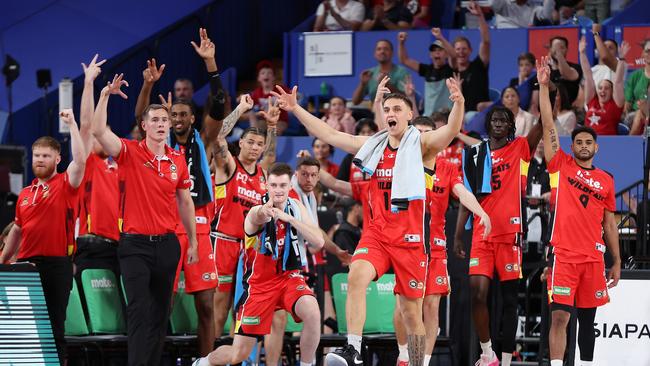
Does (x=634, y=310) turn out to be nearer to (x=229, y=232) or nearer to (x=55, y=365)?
(x=229, y=232)

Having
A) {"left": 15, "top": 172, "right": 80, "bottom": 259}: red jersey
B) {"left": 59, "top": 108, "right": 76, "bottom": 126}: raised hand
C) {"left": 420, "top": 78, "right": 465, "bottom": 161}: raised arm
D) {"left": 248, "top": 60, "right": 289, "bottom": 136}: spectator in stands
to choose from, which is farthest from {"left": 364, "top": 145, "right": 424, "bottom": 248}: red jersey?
{"left": 248, "top": 60, "right": 289, "bottom": 136}: spectator in stands

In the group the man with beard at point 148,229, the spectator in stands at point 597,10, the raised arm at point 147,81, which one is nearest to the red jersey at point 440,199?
the man with beard at point 148,229

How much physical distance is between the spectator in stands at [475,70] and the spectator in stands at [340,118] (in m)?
1.66

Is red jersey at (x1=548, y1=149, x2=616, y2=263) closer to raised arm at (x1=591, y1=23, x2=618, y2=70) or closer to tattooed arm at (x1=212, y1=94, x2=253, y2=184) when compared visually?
tattooed arm at (x1=212, y1=94, x2=253, y2=184)

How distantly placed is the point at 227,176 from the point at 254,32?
784 centimetres

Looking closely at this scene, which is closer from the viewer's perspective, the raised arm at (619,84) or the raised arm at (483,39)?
the raised arm at (619,84)

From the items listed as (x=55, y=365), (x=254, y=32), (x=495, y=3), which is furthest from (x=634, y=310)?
(x=254, y=32)

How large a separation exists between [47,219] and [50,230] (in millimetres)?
102

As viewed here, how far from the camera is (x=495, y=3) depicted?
17688 mm

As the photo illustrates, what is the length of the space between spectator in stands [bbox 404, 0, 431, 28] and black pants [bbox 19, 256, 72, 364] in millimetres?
9038

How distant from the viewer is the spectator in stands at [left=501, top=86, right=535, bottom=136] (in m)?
14.6

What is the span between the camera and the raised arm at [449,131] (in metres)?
9.68

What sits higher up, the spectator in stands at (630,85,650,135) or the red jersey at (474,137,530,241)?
the spectator in stands at (630,85,650,135)

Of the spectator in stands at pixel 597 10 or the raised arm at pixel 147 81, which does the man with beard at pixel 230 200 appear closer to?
the raised arm at pixel 147 81
